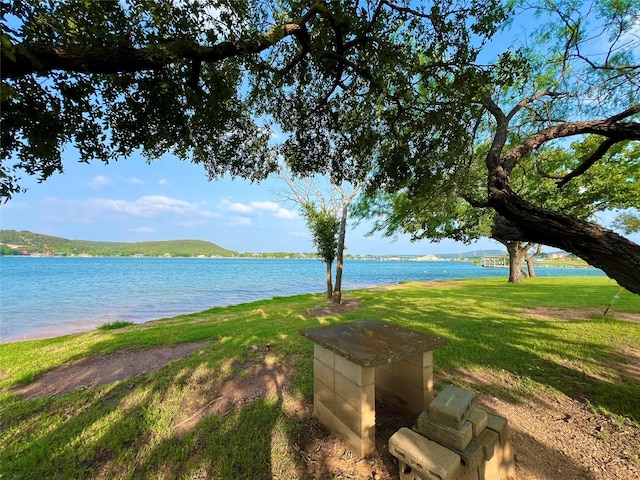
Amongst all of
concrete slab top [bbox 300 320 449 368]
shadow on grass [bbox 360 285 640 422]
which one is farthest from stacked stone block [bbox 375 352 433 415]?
shadow on grass [bbox 360 285 640 422]

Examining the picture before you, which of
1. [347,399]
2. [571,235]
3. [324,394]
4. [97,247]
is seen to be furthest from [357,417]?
[97,247]

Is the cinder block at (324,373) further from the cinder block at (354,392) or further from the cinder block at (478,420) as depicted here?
the cinder block at (478,420)

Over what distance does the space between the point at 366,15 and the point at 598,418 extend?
242 inches

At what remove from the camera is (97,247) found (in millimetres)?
130875

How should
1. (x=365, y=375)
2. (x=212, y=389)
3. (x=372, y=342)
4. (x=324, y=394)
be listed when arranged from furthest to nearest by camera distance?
1. (x=212, y=389)
2. (x=324, y=394)
3. (x=372, y=342)
4. (x=365, y=375)

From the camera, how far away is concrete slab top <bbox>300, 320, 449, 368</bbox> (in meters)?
2.40

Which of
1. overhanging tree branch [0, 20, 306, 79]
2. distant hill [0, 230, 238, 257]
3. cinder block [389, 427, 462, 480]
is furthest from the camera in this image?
distant hill [0, 230, 238, 257]

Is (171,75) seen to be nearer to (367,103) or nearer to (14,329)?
(367,103)

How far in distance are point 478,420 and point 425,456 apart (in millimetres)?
588

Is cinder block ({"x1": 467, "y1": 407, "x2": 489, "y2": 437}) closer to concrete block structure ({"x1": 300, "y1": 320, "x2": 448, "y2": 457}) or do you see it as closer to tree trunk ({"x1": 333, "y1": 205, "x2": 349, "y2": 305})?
concrete block structure ({"x1": 300, "y1": 320, "x2": 448, "y2": 457})

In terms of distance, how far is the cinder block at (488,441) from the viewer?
1966 millimetres

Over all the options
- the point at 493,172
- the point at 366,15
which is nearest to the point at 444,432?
the point at 493,172

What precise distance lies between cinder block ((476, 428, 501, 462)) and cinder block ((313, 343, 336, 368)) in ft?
4.54

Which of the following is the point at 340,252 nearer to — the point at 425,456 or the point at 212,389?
the point at 212,389
